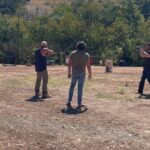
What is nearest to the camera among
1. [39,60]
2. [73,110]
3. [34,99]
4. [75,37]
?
[73,110]

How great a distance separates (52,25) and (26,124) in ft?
141

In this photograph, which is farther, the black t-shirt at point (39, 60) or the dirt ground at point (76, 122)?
the black t-shirt at point (39, 60)

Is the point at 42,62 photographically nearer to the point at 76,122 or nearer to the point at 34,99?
the point at 34,99

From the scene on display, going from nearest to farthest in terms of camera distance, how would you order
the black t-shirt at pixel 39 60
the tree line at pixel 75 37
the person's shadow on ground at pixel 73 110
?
the person's shadow on ground at pixel 73 110 < the black t-shirt at pixel 39 60 < the tree line at pixel 75 37

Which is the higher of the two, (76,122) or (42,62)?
(42,62)

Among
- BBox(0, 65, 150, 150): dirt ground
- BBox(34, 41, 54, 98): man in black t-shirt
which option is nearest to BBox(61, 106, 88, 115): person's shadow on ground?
BBox(0, 65, 150, 150): dirt ground

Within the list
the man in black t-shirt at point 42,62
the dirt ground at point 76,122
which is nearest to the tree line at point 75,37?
the man in black t-shirt at point 42,62

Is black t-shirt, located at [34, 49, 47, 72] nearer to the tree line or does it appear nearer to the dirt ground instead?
the dirt ground

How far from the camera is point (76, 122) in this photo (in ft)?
40.1

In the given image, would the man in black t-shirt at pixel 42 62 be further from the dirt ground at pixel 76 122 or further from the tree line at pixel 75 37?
the tree line at pixel 75 37

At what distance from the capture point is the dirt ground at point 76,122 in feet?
32.6

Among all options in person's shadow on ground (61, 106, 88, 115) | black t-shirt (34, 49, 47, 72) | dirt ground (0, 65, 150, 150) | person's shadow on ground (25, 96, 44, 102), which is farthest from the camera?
black t-shirt (34, 49, 47, 72)

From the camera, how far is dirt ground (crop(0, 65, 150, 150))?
9.93 m

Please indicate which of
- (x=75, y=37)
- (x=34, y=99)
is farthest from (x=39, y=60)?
(x=75, y=37)
